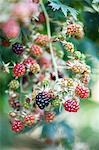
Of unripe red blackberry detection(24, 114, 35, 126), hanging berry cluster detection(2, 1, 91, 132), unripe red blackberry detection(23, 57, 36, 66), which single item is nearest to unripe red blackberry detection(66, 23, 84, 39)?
hanging berry cluster detection(2, 1, 91, 132)

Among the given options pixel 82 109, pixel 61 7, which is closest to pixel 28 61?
pixel 61 7

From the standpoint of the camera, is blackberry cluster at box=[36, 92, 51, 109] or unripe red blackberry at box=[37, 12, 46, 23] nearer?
blackberry cluster at box=[36, 92, 51, 109]

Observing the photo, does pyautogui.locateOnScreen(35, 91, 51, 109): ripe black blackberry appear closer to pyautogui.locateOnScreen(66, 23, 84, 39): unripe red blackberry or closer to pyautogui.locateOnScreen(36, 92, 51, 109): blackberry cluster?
pyautogui.locateOnScreen(36, 92, 51, 109): blackberry cluster

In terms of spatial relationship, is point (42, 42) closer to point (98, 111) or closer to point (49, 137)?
point (49, 137)

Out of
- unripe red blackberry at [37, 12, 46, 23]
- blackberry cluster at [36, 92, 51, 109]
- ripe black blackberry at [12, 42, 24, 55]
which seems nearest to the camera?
blackberry cluster at [36, 92, 51, 109]

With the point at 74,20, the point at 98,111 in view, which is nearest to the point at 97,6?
the point at 74,20

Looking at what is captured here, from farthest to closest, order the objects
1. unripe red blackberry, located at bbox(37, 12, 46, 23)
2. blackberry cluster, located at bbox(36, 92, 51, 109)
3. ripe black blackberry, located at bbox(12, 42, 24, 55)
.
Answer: unripe red blackberry, located at bbox(37, 12, 46, 23) < ripe black blackberry, located at bbox(12, 42, 24, 55) < blackberry cluster, located at bbox(36, 92, 51, 109)

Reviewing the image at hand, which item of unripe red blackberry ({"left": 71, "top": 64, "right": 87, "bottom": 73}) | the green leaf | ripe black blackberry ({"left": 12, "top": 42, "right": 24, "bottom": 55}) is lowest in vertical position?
ripe black blackberry ({"left": 12, "top": 42, "right": 24, "bottom": 55})
